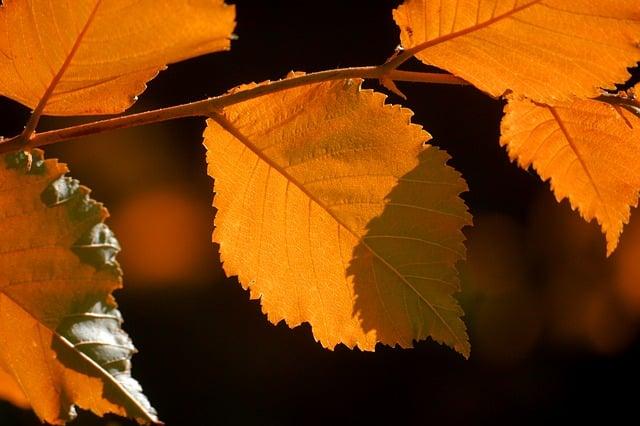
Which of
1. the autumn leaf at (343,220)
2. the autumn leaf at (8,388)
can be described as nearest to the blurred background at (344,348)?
the autumn leaf at (8,388)

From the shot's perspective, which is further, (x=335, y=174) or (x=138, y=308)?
(x=138, y=308)

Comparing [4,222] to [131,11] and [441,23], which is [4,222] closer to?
[131,11]

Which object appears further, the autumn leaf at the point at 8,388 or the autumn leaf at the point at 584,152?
the autumn leaf at the point at 8,388

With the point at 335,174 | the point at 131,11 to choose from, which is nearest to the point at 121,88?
the point at 131,11

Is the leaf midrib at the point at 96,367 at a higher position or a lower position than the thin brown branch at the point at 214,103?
lower

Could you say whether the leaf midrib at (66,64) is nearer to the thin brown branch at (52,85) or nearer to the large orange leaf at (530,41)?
the thin brown branch at (52,85)

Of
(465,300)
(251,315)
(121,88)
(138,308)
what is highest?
(121,88)
